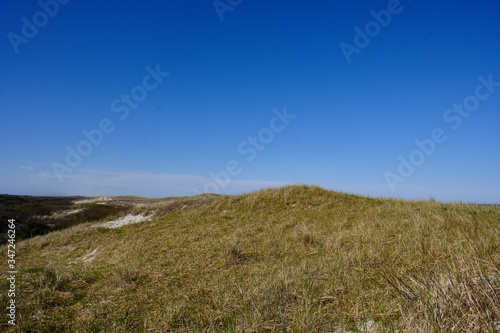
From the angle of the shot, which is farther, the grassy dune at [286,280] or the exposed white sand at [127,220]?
the exposed white sand at [127,220]

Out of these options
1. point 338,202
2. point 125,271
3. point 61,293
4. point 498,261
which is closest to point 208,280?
point 125,271

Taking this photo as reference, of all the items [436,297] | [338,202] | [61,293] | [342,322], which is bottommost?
A: [61,293]

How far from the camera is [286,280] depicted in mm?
4285

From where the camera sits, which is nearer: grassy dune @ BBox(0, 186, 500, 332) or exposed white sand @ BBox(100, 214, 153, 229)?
grassy dune @ BBox(0, 186, 500, 332)

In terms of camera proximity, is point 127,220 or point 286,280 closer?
point 286,280

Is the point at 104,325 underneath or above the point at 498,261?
underneath

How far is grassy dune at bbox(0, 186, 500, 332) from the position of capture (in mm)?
3166

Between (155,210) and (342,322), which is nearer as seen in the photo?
(342,322)

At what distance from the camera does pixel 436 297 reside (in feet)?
9.91

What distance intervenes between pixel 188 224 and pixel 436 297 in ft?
33.1

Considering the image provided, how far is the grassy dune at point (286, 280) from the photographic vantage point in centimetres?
317

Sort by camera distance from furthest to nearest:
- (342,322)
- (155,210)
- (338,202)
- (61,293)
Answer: (155,210)
(338,202)
(61,293)
(342,322)

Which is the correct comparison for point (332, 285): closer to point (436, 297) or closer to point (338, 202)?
point (436, 297)

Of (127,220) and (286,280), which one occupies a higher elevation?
(286,280)
